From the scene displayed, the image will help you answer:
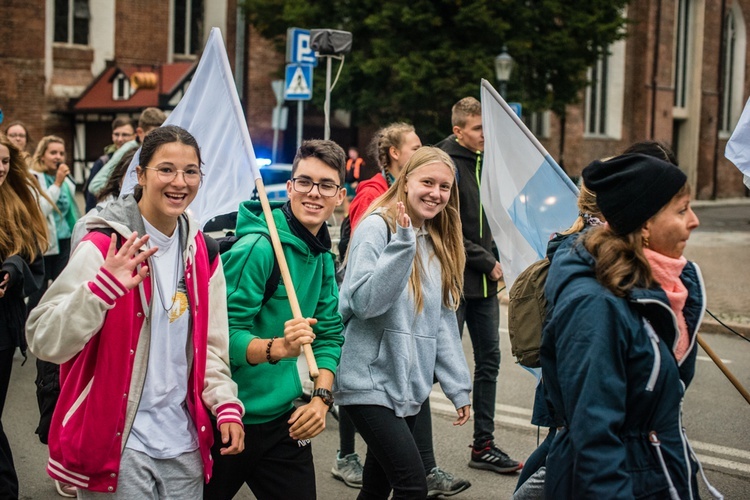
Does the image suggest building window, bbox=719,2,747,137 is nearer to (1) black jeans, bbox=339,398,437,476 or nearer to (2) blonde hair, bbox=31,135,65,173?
(2) blonde hair, bbox=31,135,65,173

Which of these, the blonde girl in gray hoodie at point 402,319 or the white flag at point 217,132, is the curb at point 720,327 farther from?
the white flag at point 217,132

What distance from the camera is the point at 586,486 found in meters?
2.59

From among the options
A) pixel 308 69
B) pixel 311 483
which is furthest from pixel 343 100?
pixel 311 483

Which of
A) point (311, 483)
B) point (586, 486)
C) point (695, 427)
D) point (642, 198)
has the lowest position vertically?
point (695, 427)

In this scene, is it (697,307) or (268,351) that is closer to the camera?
(697,307)

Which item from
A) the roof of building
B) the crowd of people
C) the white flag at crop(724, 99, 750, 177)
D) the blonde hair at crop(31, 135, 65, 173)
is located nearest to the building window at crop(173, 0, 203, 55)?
the roof of building

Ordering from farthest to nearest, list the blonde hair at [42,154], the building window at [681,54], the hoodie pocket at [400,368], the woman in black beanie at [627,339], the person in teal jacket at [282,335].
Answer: the building window at [681,54] < the blonde hair at [42,154] < the hoodie pocket at [400,368] < the person in teal jacket at [282,335] < the woman in black beanie at [627,339]

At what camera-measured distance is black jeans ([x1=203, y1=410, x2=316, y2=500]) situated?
350 cm

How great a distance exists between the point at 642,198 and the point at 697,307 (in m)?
0.37

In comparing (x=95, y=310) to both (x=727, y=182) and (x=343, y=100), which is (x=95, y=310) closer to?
(x=343, y=100)

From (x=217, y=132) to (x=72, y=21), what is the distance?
23593 mm

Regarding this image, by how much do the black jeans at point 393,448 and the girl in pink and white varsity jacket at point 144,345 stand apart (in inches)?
32.1

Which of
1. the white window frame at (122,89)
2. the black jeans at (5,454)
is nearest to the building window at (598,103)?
the white window frame at (122,89)

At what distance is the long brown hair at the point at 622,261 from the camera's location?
268 cm
